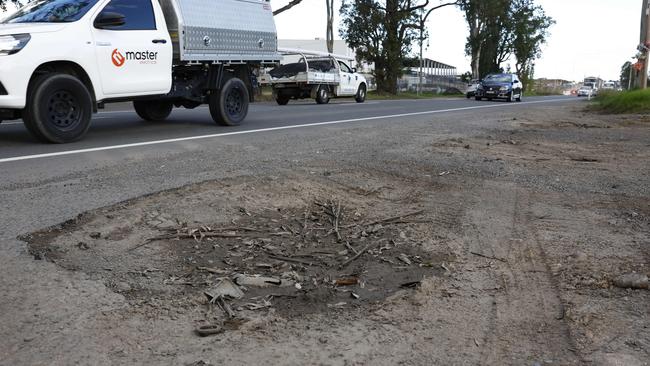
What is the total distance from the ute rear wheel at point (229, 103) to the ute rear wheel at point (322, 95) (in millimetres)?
11885

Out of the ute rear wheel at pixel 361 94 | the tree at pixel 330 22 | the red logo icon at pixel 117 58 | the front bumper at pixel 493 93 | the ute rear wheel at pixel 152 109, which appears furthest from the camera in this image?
the tree at pixel 330 22

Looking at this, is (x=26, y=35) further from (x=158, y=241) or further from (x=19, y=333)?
(x=19, y=333)

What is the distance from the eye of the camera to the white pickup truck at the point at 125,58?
7.05m

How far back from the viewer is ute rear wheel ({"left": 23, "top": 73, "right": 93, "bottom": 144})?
7.11 meters

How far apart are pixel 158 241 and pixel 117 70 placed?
17.0 ft

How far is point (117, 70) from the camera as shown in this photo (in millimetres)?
8109

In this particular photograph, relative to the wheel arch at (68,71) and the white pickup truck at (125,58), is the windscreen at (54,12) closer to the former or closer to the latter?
the white pickup truck at (125,58)

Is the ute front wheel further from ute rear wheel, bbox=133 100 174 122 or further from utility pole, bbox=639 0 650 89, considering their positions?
utility pole, bbox=639 0 650 89

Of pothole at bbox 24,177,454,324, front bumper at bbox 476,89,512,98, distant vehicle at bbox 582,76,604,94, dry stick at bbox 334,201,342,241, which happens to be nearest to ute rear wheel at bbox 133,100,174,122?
pothole at bbox 24,177,454,324

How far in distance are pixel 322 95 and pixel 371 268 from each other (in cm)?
1961

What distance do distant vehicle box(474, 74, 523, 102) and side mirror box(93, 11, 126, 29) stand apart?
25.8m

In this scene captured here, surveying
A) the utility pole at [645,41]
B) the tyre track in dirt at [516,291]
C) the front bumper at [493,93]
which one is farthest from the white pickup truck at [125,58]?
the front bumper at [493,93]

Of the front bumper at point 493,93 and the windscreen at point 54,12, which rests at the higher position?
the windscreen at point 54,12

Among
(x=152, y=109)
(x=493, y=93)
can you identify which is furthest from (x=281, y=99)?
(x=493, y=93)
